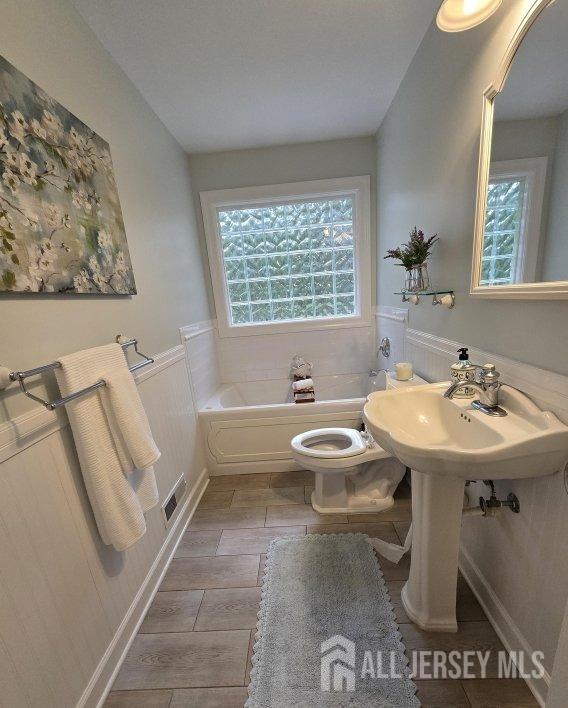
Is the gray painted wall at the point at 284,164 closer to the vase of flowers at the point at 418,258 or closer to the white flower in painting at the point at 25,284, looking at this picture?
the vase of flowers at the point at 418,258

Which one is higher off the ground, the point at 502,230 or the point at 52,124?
the point at 52,124

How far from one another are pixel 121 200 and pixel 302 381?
1.64 m

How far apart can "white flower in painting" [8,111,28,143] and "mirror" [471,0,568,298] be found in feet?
4.86

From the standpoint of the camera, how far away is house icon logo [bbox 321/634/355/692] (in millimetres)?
966

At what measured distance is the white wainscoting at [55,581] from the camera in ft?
2.37

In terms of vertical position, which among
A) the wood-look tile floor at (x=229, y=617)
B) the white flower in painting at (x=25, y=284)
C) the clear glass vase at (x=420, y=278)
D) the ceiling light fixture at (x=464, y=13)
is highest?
the ceiling light fixture at (x=464, y=13)

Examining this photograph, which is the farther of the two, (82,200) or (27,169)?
(82,200)

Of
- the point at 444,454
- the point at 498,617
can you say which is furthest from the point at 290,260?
the point at 498,617

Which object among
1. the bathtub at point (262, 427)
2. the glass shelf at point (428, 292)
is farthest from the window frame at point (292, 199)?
the glass shelf at point (428, 292)

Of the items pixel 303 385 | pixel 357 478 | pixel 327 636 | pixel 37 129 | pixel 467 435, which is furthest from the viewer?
pixel 303 385

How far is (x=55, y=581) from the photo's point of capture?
841mm

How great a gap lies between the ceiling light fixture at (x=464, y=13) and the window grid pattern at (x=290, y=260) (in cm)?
150

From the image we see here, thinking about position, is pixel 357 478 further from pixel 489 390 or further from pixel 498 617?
pixel 489 390

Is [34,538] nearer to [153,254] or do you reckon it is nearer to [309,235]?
[153,254]
